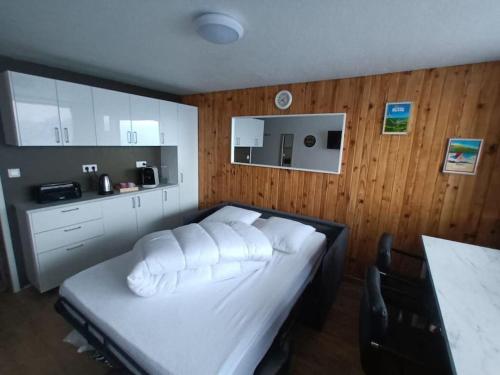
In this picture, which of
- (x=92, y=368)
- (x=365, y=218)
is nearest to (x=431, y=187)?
(x=365, y=218)

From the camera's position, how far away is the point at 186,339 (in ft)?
3.83

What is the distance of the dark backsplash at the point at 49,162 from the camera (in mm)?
2217

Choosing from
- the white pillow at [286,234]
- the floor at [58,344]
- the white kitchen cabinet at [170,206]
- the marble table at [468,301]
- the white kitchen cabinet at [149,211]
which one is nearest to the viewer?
the marble table at [468,301]

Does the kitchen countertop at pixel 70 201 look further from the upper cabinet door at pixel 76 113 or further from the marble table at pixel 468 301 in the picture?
the marble table at pixel 468 301

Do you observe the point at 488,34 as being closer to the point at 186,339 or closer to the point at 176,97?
the point at 186,339

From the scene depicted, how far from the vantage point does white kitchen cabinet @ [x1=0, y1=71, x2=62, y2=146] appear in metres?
1.96

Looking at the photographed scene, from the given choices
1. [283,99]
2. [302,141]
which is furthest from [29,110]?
[302,141]

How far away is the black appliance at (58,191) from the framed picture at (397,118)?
3369mm

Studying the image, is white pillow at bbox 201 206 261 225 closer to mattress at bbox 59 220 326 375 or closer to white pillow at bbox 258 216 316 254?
white pillow at bbox 258 216 316 254

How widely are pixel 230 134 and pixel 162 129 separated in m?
0.94

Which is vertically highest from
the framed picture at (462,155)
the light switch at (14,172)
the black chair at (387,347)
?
the framed picture at (462,155)

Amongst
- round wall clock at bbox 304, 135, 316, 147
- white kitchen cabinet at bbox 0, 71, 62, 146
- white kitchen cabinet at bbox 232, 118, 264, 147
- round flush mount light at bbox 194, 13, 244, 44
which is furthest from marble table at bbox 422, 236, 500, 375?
white kitchen cabinet at bbox 0, 71, 62, 146

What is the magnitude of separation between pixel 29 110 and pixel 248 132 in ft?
7.43

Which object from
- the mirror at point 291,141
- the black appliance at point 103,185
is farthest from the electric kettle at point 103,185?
the mirror at point 291,141
